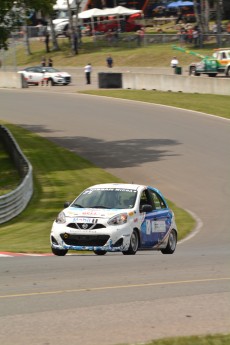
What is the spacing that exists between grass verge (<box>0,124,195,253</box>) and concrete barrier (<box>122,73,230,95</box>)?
48.6ft

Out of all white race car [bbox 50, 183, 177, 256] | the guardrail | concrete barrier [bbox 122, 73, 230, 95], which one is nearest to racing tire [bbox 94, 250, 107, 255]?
white race car [bbox 50, 183, 177, 256]

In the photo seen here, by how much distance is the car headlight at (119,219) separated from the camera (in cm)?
1486

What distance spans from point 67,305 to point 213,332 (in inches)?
69.4

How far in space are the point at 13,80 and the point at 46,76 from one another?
2.55 meters

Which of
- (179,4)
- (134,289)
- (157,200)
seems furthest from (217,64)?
(134,289)

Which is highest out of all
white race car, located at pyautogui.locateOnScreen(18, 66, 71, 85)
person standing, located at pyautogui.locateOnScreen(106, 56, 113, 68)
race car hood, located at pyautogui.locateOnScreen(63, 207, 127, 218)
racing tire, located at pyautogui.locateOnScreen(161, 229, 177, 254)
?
race car hood, located at pyautogui.locateOnScreen(63, 207, 127, 218)

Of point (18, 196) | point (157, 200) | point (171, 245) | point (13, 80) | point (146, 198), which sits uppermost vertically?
point (146, 198)

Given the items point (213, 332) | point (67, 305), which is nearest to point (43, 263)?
point (67, 305)

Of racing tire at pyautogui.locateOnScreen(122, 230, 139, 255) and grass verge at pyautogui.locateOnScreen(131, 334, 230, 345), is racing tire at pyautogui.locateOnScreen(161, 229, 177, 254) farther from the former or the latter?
grass verge at pyautogui.locateOnScreen(131, 334, 230, 345)

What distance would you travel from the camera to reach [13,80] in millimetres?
64562

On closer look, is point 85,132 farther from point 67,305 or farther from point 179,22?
point 179,22

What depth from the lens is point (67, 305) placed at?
911 cm

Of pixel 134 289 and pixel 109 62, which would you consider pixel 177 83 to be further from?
pixel 134 289

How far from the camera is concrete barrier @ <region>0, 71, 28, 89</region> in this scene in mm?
64062
